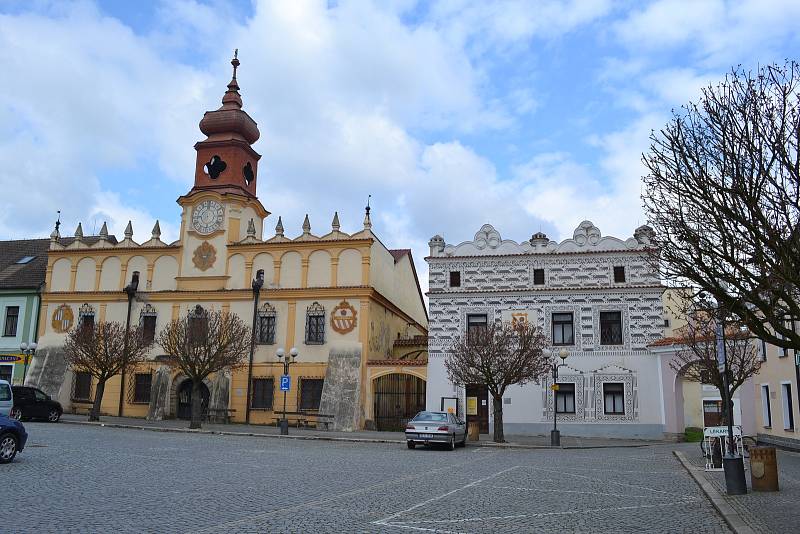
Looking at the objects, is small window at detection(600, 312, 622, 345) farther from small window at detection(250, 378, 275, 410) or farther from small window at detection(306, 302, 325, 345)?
small window at detection(250, 378, 275, 410)

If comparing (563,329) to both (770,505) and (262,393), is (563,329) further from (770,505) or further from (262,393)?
(770,505)

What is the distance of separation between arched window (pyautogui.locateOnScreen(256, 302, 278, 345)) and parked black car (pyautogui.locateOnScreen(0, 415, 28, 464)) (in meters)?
20.9

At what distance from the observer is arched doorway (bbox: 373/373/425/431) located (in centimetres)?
3488

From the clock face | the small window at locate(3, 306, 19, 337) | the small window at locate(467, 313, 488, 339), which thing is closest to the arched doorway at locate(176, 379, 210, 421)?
the clock face

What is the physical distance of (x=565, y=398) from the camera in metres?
33.4

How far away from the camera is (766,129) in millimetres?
11031

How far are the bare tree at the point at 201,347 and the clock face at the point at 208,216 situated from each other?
7.06 metres

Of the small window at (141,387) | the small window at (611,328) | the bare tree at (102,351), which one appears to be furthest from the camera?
the small window at (141,387)

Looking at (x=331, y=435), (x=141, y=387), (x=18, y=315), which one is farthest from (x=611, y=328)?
(x=18, y=315)

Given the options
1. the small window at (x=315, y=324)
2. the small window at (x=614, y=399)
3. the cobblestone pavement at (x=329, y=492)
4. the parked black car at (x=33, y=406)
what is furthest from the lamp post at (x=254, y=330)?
the small window at (x=614, y=399)

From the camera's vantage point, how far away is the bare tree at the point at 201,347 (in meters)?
31.0

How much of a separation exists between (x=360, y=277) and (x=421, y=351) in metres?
6.15

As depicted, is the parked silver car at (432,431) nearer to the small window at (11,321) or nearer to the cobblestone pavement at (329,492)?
the cobblestone pavement at (329,492)

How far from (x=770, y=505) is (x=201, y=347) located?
24.4 m
